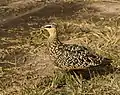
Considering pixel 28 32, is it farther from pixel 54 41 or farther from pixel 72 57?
pixel 72 57

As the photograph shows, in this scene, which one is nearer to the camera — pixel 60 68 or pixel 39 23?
pixel 60 68

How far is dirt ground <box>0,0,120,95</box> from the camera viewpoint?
6.77m

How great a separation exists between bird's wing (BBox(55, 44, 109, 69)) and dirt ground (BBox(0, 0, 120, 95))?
64 centimetres

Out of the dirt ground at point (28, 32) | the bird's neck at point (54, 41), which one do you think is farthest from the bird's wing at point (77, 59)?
the dirt ground at point (28, 32)

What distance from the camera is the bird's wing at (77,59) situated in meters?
6.17

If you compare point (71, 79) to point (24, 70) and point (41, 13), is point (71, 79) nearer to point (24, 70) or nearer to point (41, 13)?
point (24, 70)

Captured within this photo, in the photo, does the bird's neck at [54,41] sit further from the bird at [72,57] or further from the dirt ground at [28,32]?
the dirt ground at [28,32]

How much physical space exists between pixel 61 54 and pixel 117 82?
106cm

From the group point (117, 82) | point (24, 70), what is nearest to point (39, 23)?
point (24, 70)

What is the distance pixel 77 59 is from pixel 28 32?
3242 mm

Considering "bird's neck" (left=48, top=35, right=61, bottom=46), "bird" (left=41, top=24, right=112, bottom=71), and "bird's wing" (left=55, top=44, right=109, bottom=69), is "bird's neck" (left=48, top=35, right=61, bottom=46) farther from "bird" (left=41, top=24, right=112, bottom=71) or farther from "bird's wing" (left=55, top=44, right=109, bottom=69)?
"bird's wing" (left=55, top=44, right=109, bottom=69)

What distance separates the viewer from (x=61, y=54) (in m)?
6.25

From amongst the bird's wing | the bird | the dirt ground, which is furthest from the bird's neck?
the dirt ground

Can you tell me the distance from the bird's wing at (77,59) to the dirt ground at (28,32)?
64cm
